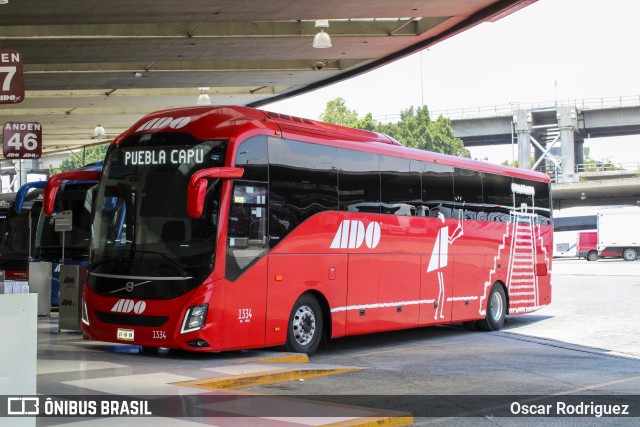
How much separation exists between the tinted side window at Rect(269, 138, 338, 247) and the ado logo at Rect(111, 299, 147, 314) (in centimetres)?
206

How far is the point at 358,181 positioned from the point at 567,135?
201ft

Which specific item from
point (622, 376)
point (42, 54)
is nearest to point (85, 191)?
point (42, 54)

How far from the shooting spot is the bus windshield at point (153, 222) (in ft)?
41.2

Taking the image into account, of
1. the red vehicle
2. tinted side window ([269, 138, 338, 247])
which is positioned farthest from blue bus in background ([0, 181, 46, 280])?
the red vehicle

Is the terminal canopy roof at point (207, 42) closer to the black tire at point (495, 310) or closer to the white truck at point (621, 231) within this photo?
the black tire at point (495, 310)

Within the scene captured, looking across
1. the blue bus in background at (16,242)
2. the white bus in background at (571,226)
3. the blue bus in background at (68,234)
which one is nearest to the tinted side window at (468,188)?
the blue bus in background at (68,234)

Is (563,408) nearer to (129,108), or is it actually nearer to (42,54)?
(42,54)

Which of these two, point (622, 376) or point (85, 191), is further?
point (85, 191)

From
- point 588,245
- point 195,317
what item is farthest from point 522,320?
point 588,245

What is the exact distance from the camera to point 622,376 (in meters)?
12.9

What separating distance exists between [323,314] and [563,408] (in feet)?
17.9

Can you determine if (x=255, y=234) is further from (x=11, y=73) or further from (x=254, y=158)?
(x=11, y=73)

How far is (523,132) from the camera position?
75.4 meters

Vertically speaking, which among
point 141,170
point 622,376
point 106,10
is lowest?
point 622,376
